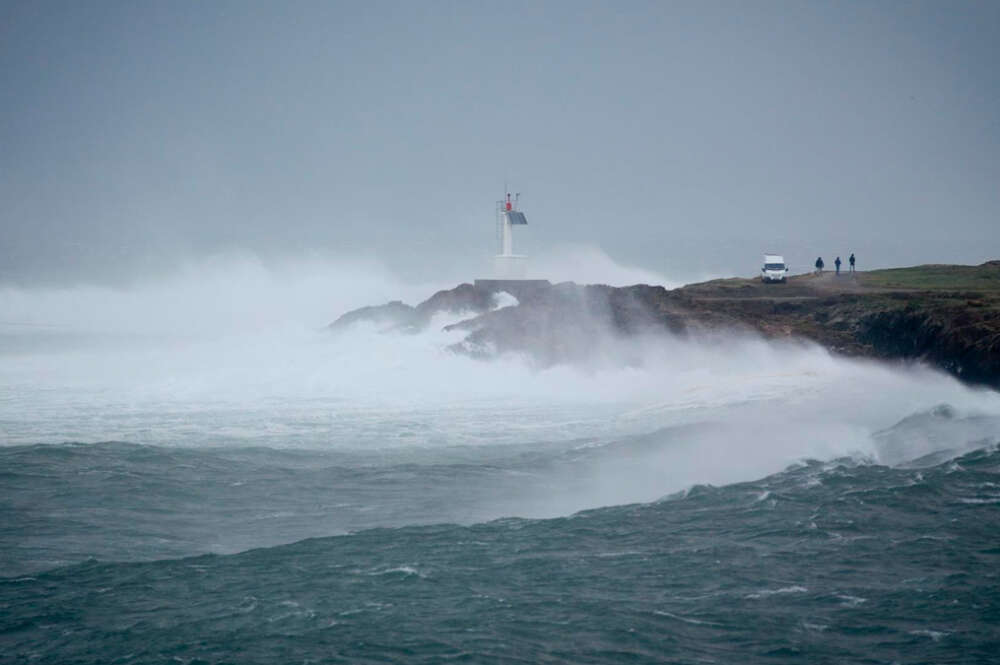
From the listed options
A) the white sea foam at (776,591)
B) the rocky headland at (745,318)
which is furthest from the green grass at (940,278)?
the white sea foam at (776,591)

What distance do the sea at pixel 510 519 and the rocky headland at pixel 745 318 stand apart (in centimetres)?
127

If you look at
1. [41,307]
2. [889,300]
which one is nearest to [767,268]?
[889,300]

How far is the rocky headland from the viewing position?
83.9ft

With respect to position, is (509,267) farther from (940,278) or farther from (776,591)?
(776,591)

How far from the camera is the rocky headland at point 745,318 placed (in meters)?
25.6

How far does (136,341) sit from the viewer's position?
4106 centimetres

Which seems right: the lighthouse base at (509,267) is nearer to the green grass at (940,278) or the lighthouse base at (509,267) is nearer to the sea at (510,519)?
the sea at (510,519)

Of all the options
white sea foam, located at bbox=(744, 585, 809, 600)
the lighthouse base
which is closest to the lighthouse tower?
the lighthouse base

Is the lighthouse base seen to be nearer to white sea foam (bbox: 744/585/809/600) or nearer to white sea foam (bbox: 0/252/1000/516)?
white sea foam (bbox: 0/252/1000/516)

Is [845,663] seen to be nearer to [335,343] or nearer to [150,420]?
[150,420]

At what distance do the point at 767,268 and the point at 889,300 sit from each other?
8.63 m

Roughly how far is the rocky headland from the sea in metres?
1.27

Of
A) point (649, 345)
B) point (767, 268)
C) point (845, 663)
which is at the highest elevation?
point (767, 268)

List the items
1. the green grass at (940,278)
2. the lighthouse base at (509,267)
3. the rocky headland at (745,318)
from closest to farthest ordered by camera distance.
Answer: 1. the rocky headland at (745,318)
2. the green grass at (940,278)
3. the lighthouse base at (509,267)
